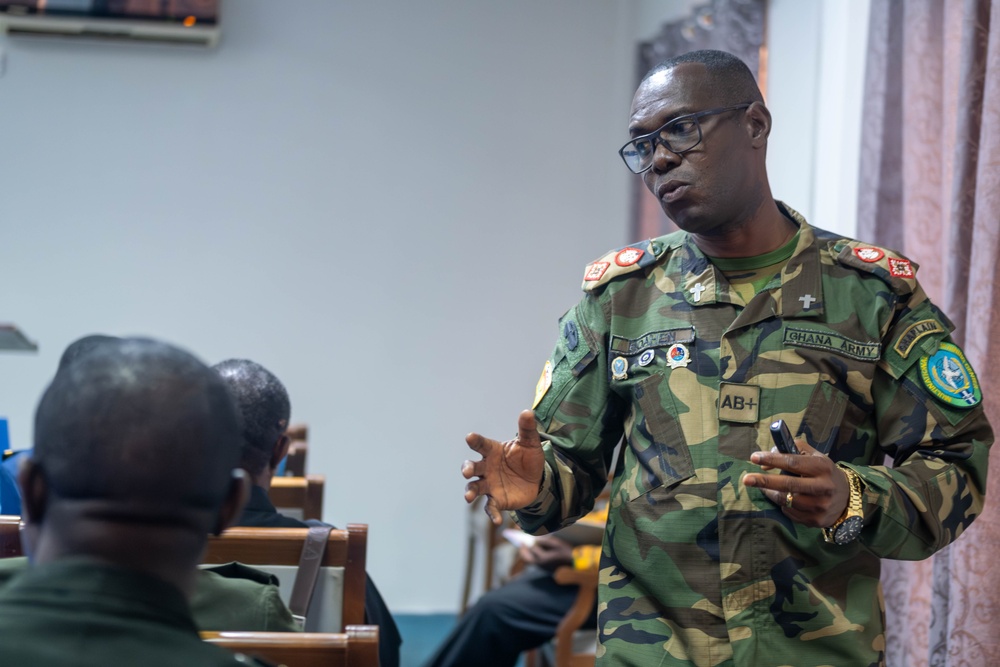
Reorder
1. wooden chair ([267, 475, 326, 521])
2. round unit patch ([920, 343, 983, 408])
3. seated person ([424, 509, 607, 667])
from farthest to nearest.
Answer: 1. seated person ([424, 509, 607, 667])
2. wooden chair ([267, 475, 326, 521])
3. round unit patch ([920, 343, 983, 408])

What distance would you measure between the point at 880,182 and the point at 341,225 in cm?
291

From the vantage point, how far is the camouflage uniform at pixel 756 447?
1.49 meters

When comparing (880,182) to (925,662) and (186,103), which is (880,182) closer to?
(925,662)

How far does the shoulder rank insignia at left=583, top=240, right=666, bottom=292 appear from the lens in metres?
1.72

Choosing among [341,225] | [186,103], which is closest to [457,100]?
[341,225]

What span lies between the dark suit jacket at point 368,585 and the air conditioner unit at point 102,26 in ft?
10.4

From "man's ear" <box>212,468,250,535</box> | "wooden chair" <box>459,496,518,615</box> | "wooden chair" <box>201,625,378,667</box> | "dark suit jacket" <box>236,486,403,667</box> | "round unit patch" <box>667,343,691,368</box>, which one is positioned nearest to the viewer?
"man's ear" <box>212,468,250,535</box>

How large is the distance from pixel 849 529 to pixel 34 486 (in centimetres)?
103

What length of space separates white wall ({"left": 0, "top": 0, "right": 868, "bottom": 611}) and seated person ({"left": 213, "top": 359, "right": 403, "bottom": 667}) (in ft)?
8.58

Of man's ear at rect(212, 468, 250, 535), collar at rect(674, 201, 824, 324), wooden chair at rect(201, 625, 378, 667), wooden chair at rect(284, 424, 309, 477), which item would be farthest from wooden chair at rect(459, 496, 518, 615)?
man's ear at rect(212, 468, 250, 535)

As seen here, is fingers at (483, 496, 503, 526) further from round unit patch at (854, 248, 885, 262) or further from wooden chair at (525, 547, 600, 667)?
wooden chair at (525, 547, 600, 667)

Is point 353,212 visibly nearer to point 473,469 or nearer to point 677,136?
point 677,136

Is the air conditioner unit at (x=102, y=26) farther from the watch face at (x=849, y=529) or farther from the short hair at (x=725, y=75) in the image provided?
the watch face at (x=849, y=529)

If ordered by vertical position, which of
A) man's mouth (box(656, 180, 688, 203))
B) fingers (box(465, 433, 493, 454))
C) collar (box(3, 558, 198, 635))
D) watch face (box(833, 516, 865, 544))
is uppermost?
man's mouth (box(656, 180, 688, 203))
